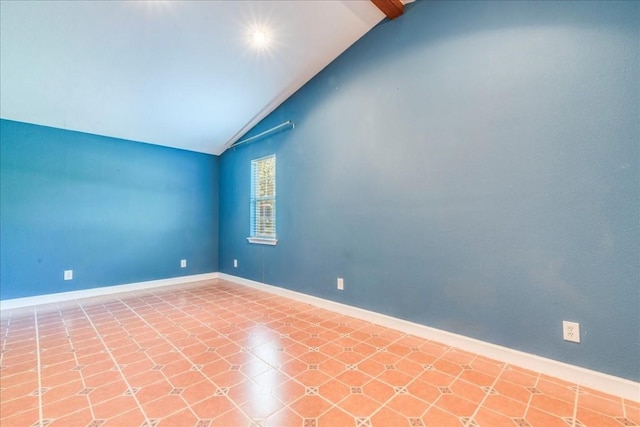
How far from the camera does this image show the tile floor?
58.4 inches

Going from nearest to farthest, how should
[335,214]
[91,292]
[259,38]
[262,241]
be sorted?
[259,38], [335,214], [91,292], [262,241]

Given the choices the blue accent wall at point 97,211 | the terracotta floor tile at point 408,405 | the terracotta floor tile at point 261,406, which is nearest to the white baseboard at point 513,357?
the terracotta floor tile at point 408,405

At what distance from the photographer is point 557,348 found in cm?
187

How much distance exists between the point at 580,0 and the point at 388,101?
1.47m

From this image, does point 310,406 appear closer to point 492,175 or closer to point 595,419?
point 595,419

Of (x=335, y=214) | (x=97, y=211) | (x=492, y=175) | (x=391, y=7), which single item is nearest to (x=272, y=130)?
(x=335, y=214)

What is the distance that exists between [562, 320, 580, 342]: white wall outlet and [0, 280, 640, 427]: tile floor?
11.5 inches

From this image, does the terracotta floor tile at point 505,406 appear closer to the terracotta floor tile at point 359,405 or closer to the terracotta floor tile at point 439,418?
the terracotta floor tile at point 439,418

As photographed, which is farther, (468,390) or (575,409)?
(468,390)

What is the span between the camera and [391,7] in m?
2.65

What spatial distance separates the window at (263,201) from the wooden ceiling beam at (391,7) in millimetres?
2288

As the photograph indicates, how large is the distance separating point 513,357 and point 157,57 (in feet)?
14.1

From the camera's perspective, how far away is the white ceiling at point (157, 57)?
2.48m

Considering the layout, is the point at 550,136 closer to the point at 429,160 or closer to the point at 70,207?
the point at 429,160
